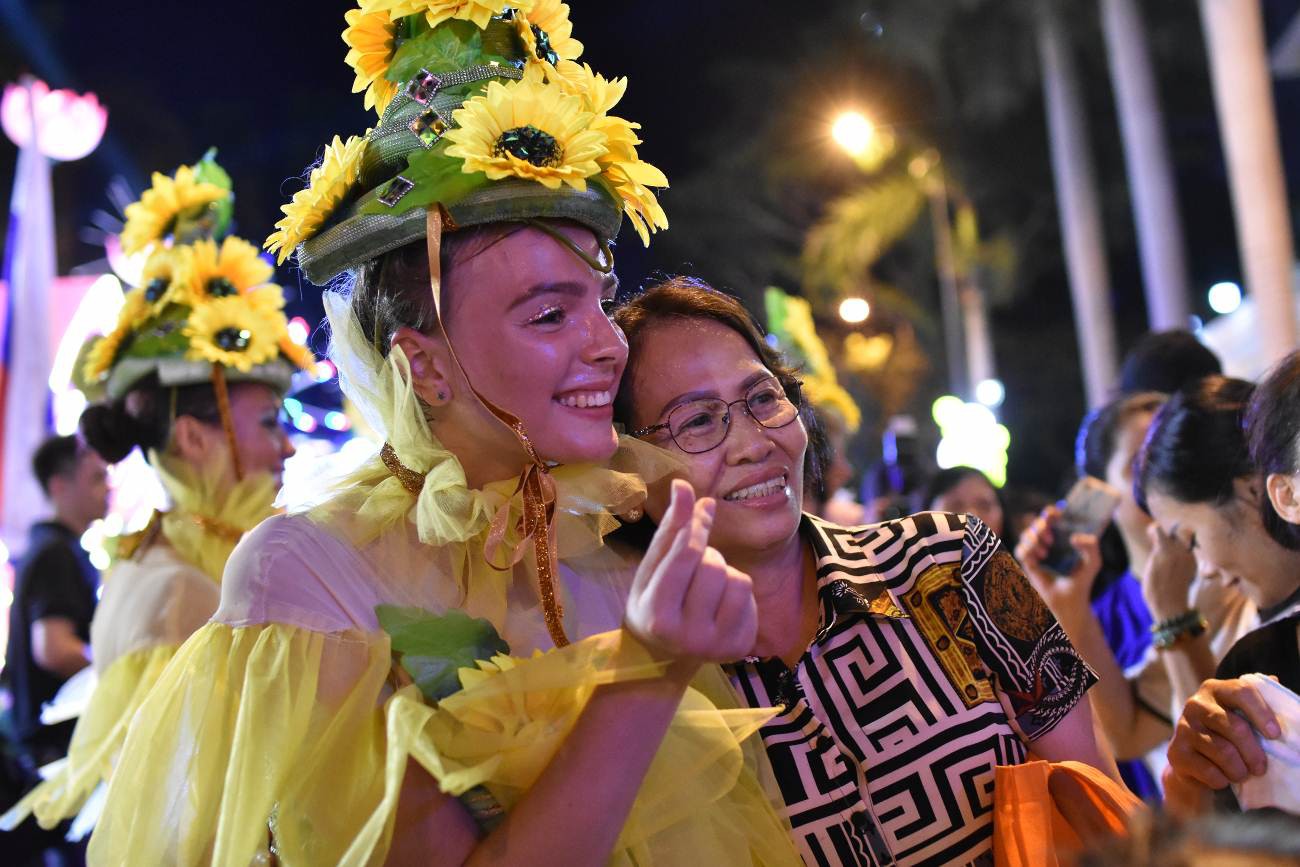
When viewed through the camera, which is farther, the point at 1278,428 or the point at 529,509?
the point at 1278,428

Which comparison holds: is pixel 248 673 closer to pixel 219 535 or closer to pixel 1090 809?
pixel 1090 809

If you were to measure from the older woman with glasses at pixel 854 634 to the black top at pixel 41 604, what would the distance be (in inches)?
167

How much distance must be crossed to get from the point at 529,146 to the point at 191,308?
95.5 inches

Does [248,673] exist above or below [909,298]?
below

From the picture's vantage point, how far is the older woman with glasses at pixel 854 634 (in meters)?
2.33

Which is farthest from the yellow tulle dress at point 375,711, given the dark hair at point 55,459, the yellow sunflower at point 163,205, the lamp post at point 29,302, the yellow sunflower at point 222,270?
the lamp post at point 29,302

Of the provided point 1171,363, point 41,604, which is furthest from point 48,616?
point 1171,363

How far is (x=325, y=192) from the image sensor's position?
7.73 feet

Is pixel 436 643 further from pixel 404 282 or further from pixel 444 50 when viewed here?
pixel 444 50

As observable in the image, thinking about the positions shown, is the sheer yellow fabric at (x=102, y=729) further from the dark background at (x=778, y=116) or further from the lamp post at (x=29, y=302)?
the dark background at (x=778, y=116)

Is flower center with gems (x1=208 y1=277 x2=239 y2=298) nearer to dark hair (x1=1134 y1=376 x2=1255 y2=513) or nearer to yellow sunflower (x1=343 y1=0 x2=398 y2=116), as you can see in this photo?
yellow sunflower (x1=343 y1=0 x2=398 y2=116)

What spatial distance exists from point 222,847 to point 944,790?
1.30 m

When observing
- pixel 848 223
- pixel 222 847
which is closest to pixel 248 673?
pixel 222 847

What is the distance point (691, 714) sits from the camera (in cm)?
210
